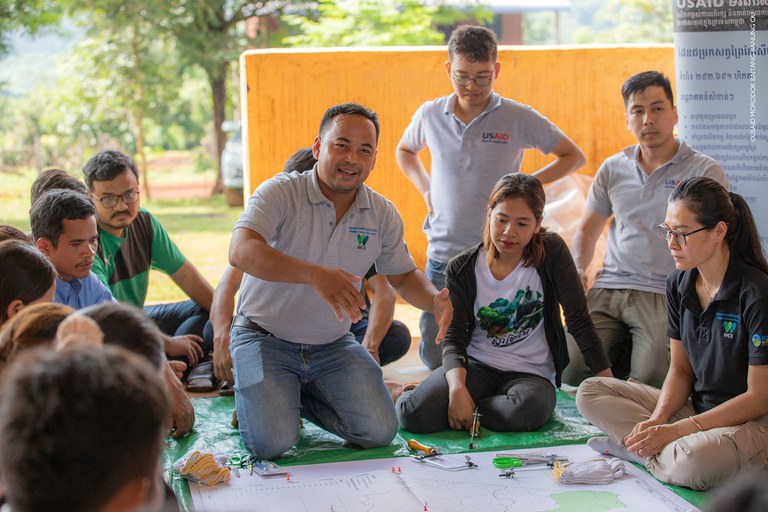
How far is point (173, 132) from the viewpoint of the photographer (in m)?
18.1

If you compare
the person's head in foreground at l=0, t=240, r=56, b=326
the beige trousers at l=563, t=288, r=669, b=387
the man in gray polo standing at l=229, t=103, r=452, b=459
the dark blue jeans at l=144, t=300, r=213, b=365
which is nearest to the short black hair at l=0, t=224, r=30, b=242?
the person's head in foreground at l=0, t=240, r=56, b=326

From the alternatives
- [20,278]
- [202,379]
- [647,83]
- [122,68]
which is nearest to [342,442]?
[202,379]

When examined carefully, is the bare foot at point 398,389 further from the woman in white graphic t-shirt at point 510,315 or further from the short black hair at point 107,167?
the short black hair at point 107,167

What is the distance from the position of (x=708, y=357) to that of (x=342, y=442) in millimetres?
1356

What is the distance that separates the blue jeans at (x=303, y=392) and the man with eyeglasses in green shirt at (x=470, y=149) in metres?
1.02

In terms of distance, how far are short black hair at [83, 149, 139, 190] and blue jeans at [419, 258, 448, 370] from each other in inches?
57.1

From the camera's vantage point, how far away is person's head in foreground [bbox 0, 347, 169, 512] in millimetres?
1202

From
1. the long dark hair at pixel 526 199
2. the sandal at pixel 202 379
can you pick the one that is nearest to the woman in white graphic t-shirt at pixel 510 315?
the long dark hair at pixel 526 199

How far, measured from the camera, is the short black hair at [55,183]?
12.8 ft

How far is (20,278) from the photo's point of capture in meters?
2.49

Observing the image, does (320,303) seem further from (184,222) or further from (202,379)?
(184,222)

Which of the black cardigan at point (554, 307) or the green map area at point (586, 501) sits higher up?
the black cardigan at point (554, 307)

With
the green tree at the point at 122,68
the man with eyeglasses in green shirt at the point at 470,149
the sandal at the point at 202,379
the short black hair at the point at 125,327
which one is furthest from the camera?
the green tree at the point at 122,68

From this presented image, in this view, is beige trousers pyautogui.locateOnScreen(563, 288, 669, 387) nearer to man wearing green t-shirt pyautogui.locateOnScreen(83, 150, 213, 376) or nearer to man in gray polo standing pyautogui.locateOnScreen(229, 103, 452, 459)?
man in gray polo standing pyautogui.locateOnScreen(229, 103, 452, 459)
